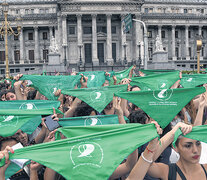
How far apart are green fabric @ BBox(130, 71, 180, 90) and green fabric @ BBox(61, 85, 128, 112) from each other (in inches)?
58.1

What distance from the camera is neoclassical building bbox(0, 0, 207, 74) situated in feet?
178

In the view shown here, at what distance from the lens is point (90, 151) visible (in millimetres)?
3609

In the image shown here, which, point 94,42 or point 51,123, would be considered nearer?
point 51,123

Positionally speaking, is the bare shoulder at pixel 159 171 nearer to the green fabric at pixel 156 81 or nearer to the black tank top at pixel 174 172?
the black tank top at pixel 174 172

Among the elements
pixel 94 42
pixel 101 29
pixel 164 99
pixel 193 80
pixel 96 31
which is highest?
pixel 101 29

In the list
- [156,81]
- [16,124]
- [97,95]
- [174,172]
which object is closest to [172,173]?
[174,172]

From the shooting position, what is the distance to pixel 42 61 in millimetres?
59594

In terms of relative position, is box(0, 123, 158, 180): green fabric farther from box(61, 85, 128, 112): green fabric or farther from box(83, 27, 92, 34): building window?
box(83, 27, 92, 34): building window

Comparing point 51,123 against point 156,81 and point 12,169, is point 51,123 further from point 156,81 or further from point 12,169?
point 156,81

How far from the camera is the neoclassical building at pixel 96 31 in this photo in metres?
54.3

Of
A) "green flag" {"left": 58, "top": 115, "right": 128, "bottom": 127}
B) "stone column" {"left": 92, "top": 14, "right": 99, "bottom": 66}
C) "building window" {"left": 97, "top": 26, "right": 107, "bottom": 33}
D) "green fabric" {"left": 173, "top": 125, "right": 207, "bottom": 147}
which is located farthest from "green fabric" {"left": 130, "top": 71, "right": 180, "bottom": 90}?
"building window" {"left": 97, "top": 26, "right": 107, "bottom": 33}

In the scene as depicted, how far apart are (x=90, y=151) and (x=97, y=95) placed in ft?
13.4

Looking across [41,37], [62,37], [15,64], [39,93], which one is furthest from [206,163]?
[41,37]

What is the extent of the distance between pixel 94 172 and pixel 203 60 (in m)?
65.5
